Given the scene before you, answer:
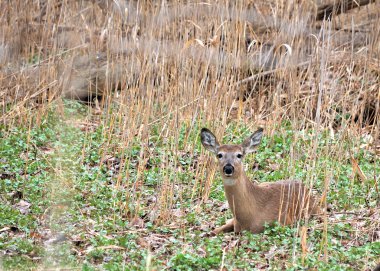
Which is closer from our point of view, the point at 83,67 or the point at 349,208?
→ the point at 349,208

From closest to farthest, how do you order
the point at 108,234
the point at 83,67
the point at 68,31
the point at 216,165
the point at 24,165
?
the point at 108,234, the point at 216,165, the point at 24,165, the point at 68,31, the point at 83,67

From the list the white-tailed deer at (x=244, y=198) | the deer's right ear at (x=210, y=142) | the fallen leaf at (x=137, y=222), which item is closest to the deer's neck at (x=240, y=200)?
the white-tailed deer at (x=244, y=198)

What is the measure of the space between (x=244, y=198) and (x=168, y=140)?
1.21 meters

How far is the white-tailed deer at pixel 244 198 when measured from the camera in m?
6.95

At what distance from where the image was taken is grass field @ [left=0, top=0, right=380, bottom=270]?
6.16 meters

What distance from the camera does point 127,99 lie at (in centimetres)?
855

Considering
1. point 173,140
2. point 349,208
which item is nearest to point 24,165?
point 173,140

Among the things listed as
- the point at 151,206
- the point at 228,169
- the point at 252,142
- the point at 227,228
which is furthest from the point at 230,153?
the point at 151,206

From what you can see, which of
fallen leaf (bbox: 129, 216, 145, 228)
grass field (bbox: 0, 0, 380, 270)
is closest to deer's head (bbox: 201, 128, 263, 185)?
grass field (bbox: 0, 0, 380, 270)

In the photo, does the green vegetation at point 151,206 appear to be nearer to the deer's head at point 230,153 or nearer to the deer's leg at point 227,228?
the deer's leg at point 227,228

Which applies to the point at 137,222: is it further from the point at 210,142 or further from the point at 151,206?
the point at 210,142

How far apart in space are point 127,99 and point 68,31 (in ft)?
4.88

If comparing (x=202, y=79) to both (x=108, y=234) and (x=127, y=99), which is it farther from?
(x=108, y=234)

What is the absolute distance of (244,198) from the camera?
23.1ft
